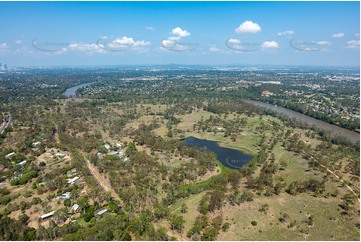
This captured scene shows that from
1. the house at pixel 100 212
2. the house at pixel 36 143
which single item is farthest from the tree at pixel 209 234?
the house at pixel 36 143

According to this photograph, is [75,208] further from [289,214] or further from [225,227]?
[289,214]

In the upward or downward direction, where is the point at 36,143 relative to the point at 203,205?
downward

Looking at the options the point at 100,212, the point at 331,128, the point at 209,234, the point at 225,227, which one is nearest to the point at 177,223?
the point at 209,234

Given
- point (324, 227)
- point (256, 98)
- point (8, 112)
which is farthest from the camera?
point (256, 98)

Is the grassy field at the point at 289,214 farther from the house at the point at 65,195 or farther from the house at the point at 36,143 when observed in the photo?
the house at the point at 36,143

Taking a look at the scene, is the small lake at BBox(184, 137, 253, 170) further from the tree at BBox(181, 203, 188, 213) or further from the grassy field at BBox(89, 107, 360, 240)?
the tree at BBox(181, 203, 188, 213)

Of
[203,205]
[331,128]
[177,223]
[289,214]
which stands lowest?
[331,128]

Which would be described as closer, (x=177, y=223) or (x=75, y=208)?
(x=177, y=223)

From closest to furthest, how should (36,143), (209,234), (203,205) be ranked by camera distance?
(209,234)
(203,205)
(36,143)

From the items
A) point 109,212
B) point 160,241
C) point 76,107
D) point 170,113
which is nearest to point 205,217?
point 160,241

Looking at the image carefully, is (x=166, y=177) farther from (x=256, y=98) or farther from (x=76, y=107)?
(x=256, y=98)
